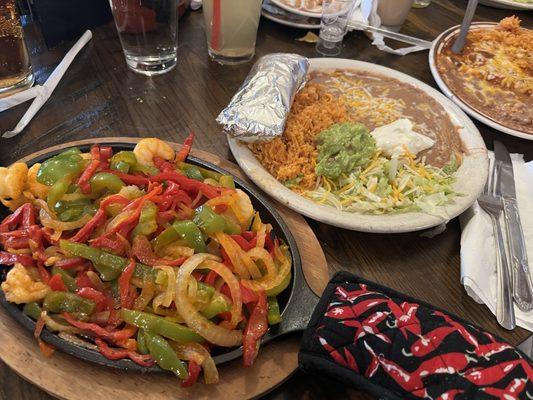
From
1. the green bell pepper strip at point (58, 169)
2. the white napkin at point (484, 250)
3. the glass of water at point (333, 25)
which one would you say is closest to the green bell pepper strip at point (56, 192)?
the green bell pepper strip at point (58, 169)

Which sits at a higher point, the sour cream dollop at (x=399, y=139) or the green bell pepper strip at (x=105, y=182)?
the green bell pepper strip at (x=105, y=182)

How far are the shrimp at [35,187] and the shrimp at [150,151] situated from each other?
0.83ft

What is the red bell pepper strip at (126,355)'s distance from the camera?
884 mm

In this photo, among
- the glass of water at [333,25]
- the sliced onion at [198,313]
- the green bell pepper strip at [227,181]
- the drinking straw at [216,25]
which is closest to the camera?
the sliced onion at [198,313]

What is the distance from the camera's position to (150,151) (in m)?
1.26

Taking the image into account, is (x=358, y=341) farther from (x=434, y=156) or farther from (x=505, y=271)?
(x=434, y=156)

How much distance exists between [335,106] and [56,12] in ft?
4.11

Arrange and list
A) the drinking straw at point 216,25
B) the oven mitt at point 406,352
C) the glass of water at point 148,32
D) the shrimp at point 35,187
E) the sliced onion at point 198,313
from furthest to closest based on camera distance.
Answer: the drinking straw at point 216,25 → the glass of water at point 148,32 → the shrimp at point 35,187 → the sliced onion at point 198,313 → the oven mitt at point 406,352

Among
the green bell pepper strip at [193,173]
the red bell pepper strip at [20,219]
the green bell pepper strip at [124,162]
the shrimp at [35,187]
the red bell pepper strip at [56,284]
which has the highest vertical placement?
the green bell pepper strip at [124,162]

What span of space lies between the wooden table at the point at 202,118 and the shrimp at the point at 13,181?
39cm

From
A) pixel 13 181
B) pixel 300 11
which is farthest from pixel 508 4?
pixel 13 181

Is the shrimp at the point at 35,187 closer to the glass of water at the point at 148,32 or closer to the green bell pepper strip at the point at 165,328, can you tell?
the green bell pepper strip at the point at 165,328

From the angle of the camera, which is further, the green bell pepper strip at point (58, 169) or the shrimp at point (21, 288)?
the green bell pepper strip at point (58, 169)

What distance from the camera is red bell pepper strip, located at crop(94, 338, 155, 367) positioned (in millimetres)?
884
